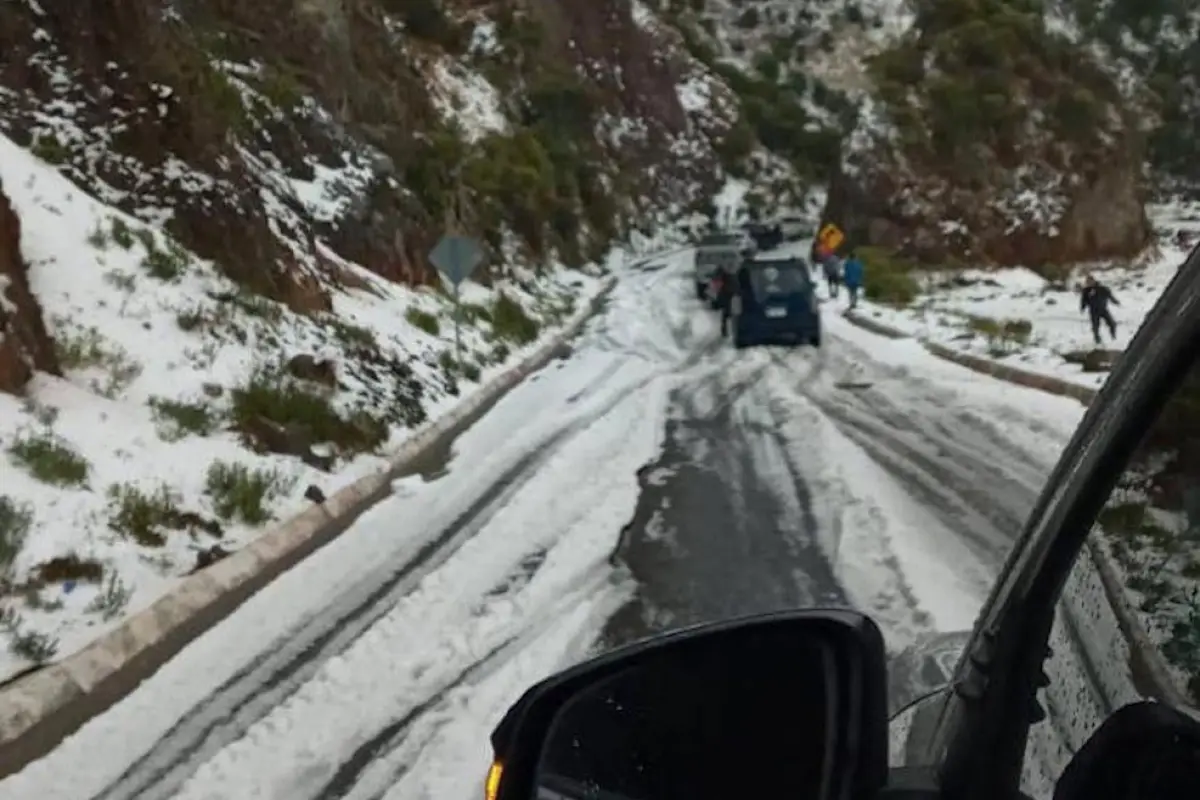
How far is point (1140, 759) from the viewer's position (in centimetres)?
133

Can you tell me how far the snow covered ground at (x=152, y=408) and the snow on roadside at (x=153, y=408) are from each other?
2cm

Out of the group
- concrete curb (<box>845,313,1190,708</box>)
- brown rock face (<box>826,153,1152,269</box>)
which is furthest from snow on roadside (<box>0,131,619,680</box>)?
brown rock face (<box>826,153,1152,269</box>)

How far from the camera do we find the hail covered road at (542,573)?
19.7ft

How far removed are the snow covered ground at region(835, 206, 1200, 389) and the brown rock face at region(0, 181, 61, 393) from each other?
8.92 meters

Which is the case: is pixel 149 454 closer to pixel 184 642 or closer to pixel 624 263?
pixel 184 642

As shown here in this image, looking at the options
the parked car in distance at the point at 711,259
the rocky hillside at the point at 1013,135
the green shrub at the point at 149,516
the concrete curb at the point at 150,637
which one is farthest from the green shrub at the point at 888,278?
the green shrub at the point at 149,516

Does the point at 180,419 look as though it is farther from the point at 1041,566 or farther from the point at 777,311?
the point at 777,311

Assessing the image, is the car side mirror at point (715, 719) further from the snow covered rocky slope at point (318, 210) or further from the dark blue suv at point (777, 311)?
the dark blue suv at point (777, 311)

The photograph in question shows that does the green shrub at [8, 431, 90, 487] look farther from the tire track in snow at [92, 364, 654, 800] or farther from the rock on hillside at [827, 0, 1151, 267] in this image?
the rock on hillside at [827, 0, 1151, 267]

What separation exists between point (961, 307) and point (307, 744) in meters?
27.4

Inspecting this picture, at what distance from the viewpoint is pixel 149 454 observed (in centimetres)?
1150

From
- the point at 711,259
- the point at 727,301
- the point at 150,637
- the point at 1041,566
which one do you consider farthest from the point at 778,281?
the point at 1041,566

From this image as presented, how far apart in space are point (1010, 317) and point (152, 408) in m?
18.4

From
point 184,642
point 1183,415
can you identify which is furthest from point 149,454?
point 1183,415
